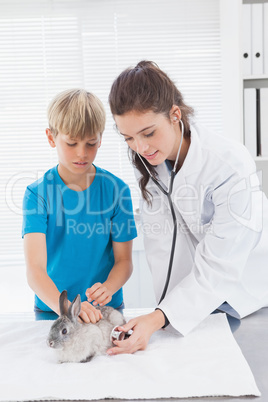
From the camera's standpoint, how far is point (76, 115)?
4.21ft

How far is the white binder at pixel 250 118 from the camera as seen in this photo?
277 centimetres

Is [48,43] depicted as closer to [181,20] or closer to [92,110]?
[181,20]

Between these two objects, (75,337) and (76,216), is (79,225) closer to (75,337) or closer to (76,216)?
(76,216)

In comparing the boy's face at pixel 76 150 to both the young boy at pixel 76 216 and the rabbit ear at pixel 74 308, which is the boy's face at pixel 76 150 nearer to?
the young boy at pixel 76 216

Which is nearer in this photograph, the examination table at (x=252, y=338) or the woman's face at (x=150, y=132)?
the examination table at (x=252, y=338)

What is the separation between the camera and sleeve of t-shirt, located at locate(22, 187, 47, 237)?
1.31 metres

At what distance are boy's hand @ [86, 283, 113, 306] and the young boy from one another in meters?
0.06

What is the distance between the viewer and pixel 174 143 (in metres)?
1.29

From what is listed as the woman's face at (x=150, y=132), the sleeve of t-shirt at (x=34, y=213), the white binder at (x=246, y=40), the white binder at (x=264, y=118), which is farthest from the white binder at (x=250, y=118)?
the sleeve of t-shirt at (x=34, y=213)

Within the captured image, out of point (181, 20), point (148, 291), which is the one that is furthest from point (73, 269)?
point (181, 20)

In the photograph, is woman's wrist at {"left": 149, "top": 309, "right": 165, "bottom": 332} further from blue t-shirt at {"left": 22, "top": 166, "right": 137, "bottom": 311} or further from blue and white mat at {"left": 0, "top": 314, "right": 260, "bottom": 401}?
blue t-shirt at {"left": 22, "top": 166, "right": 137, "bottom": 311}

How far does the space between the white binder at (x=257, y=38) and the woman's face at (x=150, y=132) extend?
69.9 inches

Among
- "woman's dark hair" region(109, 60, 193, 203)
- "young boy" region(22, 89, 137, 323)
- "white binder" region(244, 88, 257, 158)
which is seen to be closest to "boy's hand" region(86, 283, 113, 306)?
"young boy" region(22, 89, 137, 323)

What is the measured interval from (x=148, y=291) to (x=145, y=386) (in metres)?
1.77
